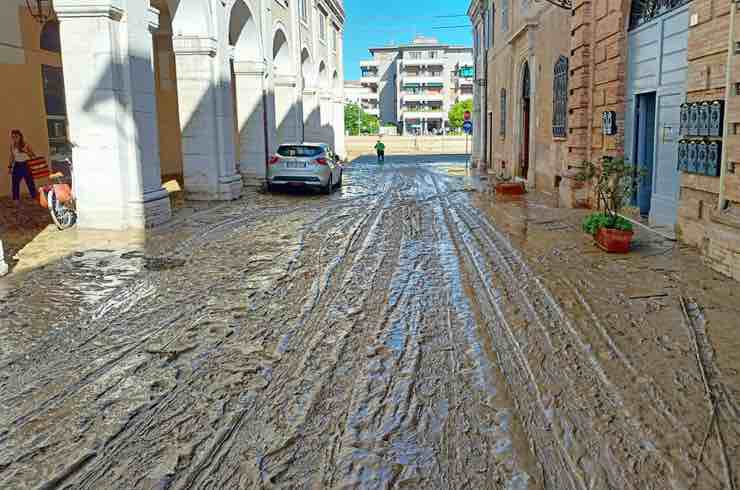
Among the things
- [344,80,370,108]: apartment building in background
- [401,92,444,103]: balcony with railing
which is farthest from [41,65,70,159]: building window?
[344,80,370,108]: apartment building in background

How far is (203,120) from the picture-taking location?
1544 cm

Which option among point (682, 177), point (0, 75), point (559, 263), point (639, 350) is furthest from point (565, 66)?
point (0, 75)

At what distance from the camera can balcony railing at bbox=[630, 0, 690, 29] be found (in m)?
9.71

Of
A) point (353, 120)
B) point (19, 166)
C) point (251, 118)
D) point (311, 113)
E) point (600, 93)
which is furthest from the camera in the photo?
point (353, 120)

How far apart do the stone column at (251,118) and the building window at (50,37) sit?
4801mm

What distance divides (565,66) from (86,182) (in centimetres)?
1021

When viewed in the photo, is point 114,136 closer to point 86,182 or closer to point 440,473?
point 86,182

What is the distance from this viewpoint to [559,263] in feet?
26.0

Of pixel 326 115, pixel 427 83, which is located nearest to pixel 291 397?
pixel 326 115

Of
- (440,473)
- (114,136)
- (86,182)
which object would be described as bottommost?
(440,473)

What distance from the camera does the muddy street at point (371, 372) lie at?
3197 millimetres

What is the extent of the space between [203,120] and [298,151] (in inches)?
135

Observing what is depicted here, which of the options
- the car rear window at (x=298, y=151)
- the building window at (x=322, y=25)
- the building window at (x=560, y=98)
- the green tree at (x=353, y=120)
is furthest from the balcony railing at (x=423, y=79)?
the building window at (x=560, y=98)

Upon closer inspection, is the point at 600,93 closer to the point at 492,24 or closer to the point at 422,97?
the point at 492,24
